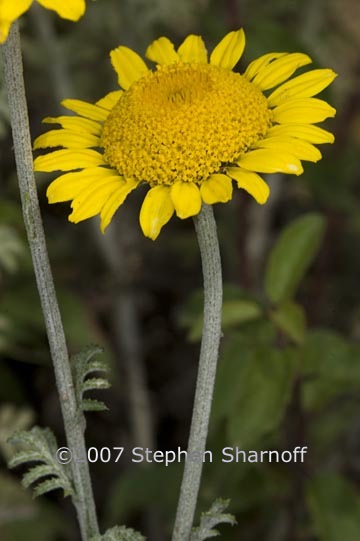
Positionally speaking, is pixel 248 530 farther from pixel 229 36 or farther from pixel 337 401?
pixel 229 36

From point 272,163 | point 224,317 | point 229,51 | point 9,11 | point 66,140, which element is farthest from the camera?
point 224,317

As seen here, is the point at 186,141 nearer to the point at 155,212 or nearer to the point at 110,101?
the point at 155,212

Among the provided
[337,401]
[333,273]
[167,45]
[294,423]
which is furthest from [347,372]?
[333,273]

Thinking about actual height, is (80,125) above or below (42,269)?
above

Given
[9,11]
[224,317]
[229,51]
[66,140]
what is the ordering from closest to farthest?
[9,11] < [66,140] < [229,51] < [224,317]

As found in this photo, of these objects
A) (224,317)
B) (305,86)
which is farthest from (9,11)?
(224,317)

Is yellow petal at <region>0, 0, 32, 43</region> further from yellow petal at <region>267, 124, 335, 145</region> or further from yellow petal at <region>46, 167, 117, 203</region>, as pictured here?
yellow petal at <region>267, 124, 335, 145</region>
